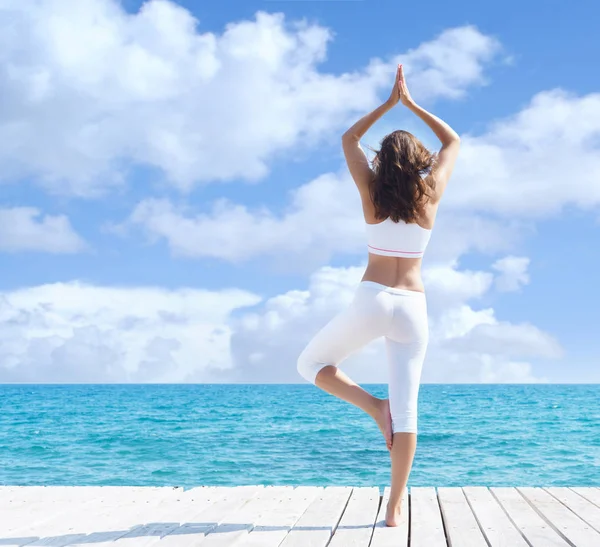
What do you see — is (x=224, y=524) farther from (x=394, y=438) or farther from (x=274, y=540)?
(x=394, y=438)

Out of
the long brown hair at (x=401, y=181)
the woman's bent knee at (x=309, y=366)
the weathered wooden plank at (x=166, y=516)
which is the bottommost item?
the weathered wooden plank at (x=166, y=516)

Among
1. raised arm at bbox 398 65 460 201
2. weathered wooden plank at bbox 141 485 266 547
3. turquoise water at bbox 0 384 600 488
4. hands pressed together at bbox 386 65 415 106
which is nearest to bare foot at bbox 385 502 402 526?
weathered wooden plank at bbox 141 485 266 547

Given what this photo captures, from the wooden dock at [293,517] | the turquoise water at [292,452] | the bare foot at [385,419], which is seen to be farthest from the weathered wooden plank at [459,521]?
the turquoise water at [292,452]

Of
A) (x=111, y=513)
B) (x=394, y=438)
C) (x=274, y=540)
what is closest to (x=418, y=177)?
(x=394, y=438)

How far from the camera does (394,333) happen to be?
11.0 ft

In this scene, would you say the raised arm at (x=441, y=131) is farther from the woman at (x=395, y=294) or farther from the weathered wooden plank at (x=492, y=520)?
the weathered wooden plank at (x=492, y=520)

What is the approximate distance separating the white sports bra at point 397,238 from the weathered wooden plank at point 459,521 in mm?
1457

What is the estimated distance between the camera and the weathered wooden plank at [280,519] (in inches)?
129

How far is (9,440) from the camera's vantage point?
19516 mm

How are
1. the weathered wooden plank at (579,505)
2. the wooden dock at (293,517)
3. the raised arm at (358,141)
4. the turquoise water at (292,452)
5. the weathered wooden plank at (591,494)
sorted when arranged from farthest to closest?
the turquoise water at (292,452) → the weathered wooden plank at (591,494) → the weathered wooden plank at (579,505) → the raised arm at (358,141) → the wooden dock at (293,517)

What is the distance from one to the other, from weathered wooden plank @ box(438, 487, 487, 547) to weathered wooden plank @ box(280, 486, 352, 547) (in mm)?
608

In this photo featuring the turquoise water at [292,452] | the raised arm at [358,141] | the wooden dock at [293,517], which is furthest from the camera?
the turquoise water at [292,452]

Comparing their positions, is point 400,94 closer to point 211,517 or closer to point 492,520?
point 492,520

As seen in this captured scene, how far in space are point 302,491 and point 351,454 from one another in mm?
9385
